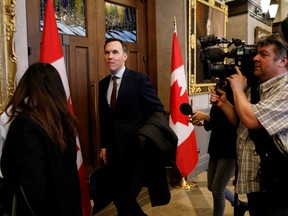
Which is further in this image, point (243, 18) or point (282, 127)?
point (243, 18)

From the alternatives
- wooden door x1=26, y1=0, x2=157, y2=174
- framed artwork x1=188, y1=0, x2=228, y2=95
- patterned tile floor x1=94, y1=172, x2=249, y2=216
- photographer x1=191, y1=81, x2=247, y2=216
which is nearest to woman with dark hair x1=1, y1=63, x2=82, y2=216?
photographer x1=191, y1=81, x2=247, y2=216

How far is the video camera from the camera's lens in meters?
1.34

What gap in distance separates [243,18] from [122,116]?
379cm

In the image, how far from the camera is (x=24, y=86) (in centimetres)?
114

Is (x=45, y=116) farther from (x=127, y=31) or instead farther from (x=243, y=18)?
(x=243, y=18)

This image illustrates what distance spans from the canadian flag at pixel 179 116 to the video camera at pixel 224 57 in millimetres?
1486

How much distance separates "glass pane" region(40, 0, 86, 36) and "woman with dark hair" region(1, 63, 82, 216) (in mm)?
1470

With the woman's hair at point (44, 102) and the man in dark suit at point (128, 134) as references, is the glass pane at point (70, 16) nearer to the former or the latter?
the man in dark suit at point (128, 134)

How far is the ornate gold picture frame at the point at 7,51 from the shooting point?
1.76m

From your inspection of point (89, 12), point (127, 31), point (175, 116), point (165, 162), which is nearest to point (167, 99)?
point (175, 116)

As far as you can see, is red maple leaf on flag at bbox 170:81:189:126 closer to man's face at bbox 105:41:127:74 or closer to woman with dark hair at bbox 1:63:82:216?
man's face at bbox 105:41:127:74

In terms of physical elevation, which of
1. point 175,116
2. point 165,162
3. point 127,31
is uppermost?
point 127,31

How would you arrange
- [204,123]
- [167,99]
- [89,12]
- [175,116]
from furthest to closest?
[167,99], [175,116], [89,12], [204,123]

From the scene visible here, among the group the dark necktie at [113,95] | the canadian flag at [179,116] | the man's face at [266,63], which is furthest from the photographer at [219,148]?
the canadian flag at [179,116]
